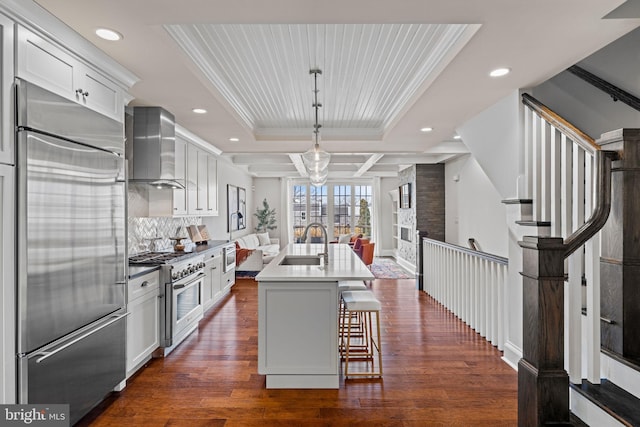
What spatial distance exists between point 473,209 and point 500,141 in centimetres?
302

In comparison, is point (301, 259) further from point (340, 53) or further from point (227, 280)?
point (227, 280)

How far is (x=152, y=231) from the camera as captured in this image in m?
4.30

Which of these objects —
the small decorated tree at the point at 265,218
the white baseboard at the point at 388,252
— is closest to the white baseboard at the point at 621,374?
the white baseboard at the point at 388,252

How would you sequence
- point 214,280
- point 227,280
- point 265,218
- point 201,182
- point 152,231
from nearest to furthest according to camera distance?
point 152,231, point 214,280, point 201,182, point 227,280, point 265,218

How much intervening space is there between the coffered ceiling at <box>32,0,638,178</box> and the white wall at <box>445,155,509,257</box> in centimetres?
149

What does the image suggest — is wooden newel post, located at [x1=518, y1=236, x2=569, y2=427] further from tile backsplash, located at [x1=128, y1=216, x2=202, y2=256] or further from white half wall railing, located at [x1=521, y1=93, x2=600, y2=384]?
tile backsplash, located at [x1=128, y1=216, x2=202, y2=256]

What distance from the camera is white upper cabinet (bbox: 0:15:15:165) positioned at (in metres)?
1.66

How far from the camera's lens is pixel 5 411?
5.64ft

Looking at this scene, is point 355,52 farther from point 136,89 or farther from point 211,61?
point 136,89

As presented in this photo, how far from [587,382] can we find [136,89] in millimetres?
3684

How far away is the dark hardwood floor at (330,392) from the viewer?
232 cm

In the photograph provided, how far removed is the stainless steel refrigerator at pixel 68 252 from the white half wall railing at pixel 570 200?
2686mm

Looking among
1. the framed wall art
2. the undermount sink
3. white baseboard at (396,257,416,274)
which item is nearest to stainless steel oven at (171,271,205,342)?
the undermount sink

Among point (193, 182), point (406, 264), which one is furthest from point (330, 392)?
point (406, 264)
